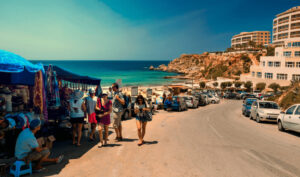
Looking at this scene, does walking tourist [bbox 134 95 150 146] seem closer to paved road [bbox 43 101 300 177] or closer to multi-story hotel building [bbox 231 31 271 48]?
paved road [bbox 43 101 300 177]

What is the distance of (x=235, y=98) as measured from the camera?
5166cm

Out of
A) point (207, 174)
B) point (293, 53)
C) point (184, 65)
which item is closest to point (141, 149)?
point (207, 174)

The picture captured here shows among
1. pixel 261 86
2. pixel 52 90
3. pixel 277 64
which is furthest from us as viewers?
pixel 277 64

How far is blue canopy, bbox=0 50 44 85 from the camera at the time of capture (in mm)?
6176

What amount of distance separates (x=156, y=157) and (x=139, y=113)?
191 centimetres

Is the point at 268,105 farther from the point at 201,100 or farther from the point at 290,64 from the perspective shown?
the point at 290,64

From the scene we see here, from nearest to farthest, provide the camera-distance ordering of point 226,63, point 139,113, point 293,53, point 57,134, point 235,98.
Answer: point 139,113 → point 57,134 → point 235,98 → point 293,53 → point 226,63

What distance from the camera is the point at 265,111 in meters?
14.9

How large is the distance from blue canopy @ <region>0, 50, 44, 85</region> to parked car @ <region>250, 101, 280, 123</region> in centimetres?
1419

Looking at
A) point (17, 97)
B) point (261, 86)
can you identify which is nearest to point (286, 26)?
point (261, 86)

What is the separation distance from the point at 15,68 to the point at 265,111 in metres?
15.0

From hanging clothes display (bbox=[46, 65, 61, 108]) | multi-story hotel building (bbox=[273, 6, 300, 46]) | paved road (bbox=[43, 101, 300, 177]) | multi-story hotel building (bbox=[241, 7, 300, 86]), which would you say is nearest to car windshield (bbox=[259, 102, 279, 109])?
paved road (bbox=[43, 101, 300, 177])

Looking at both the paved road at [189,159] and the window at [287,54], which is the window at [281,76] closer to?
the window at [287,54]

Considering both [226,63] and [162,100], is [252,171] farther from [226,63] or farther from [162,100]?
[226,63]
